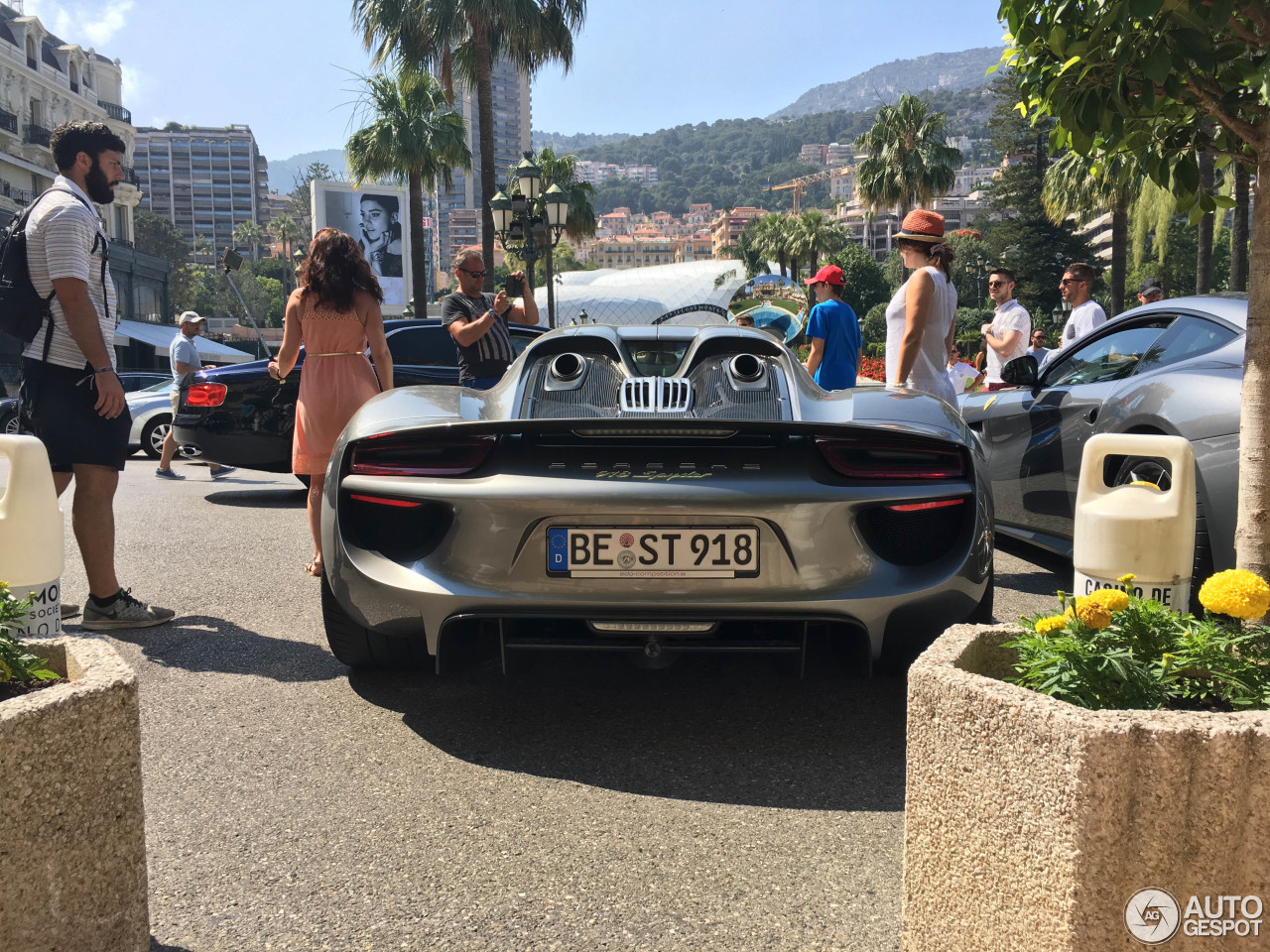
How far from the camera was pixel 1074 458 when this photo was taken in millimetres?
4871

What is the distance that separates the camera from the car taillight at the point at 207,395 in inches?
333

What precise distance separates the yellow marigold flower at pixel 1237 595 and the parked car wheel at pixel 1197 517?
1.54 metres

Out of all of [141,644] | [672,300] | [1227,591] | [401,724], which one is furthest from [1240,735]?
[672,300]

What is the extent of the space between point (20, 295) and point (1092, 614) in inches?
162

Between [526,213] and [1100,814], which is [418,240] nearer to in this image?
[526,213]

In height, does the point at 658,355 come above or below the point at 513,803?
above

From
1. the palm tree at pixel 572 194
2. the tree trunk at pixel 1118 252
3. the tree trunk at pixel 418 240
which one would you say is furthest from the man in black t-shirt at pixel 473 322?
the palm tree at pixel 572 194

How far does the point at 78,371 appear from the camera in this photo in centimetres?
443

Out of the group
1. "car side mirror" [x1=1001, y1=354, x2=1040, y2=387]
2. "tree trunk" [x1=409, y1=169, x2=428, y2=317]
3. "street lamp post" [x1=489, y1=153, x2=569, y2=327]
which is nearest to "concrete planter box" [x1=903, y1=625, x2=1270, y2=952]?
"car side mirror" [x1=1001, y1=354, x2=1040, y2=387]

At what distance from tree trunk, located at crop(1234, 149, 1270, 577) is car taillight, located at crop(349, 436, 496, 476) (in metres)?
1.84

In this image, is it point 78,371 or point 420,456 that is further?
point 78,371

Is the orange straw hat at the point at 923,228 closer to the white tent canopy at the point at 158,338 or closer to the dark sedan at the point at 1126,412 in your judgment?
the dark sedan at the point at 1126,412

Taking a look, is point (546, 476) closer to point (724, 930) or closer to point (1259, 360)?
point (724, 930)
